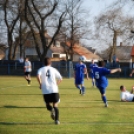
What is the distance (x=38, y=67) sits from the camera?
48.1m

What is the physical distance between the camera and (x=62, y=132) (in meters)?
9.31

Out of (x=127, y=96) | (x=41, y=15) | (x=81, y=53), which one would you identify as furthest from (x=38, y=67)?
(x=81, y=53)

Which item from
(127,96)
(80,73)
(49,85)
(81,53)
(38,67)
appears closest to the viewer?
(49,85)

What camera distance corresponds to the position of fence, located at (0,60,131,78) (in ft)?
150

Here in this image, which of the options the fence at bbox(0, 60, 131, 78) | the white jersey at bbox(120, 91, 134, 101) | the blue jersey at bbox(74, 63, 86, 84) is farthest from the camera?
the fence at bbox(0, 60, 131, 78)

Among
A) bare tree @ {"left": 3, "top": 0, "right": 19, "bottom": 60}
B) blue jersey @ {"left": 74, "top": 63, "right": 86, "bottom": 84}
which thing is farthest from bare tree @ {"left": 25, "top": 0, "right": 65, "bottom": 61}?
blue jersey @ {"left": 74, "top": 63, "right": 86, "bottom": 84}

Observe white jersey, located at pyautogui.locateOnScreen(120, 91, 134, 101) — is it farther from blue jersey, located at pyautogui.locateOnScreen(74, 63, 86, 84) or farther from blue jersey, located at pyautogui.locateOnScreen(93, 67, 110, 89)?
blue jersey, located at pyautogui.locateOnScreen(74, 63, 86, 84)

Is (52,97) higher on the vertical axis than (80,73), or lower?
lower

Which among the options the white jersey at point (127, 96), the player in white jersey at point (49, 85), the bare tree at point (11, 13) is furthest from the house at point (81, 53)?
the player in white jersey at point (49, 85)

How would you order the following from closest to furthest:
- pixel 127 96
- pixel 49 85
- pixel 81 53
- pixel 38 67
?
pixel 49 85 → pixel 127 96 → pixel 38 67 → pixel 81 53

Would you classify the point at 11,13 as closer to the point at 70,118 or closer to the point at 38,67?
the point at 38,67

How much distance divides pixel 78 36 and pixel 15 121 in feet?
164

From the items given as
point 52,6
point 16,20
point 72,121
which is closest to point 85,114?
point 72,121

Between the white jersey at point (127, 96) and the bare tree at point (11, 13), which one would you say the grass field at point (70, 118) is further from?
the bare tree at point (11, 13)
